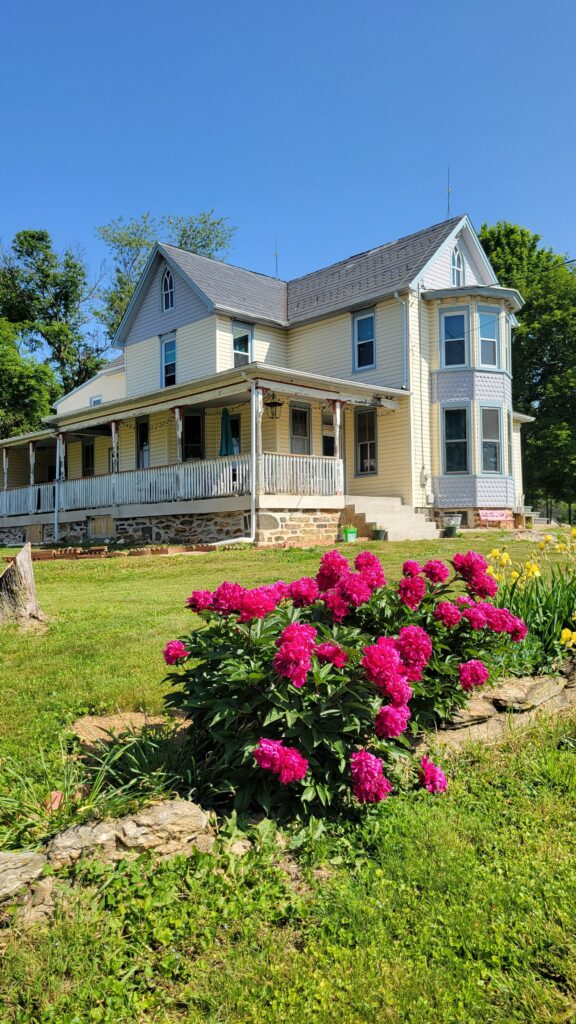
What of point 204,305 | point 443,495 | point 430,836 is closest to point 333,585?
point 430,836

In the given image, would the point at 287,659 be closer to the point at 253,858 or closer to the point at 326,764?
the point at 326,764

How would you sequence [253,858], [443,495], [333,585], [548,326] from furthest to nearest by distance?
Answer: [548,326] < [443,495] < [333,585] < [253,858]

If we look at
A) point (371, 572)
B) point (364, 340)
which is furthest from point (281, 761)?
point (364, 340)

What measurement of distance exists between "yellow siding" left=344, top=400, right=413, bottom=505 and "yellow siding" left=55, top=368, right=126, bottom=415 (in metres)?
11.0

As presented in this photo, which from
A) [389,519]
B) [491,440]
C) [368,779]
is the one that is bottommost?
[368,779]

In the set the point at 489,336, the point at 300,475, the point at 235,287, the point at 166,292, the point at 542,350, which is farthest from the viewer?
the point at 542,350

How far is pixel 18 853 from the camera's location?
8.68 feet

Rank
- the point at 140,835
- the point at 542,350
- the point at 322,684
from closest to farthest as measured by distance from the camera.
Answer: the point at 140,835 < the point at 322,684 < the point at 542,350

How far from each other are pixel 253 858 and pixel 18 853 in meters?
0.92

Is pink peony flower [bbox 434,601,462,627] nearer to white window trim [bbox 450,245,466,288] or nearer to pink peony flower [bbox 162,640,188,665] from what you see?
pink peony flower [bbox 162,640,188,665]

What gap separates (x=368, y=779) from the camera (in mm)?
3008

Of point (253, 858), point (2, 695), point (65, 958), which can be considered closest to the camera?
point (65, 958)

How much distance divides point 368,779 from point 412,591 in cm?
114

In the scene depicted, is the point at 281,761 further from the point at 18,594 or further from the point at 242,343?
the point at 242,343
